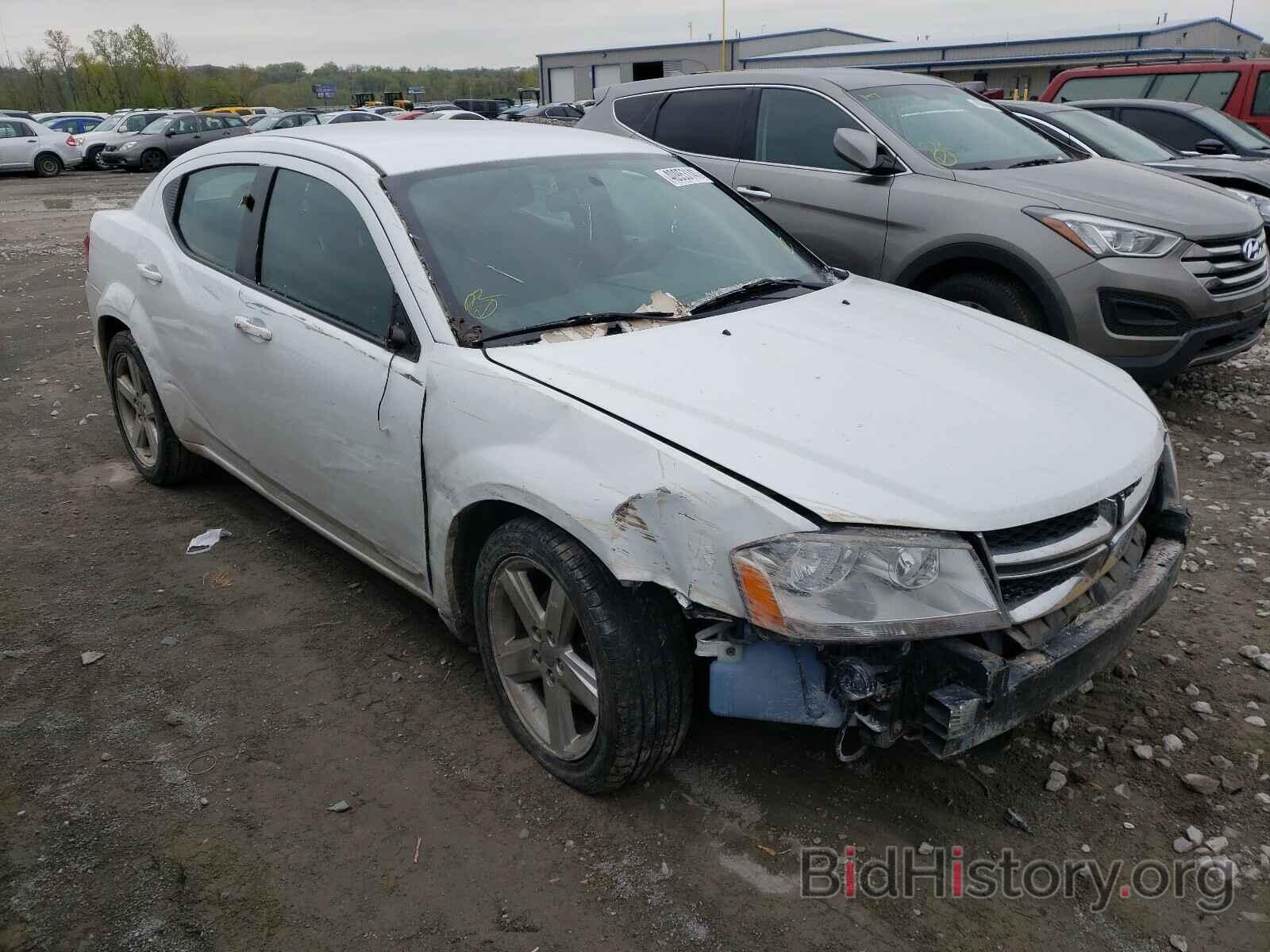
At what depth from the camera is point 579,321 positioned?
2.92 meters

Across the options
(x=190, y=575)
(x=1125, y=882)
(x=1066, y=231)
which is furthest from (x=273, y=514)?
(x=1066, y=231)

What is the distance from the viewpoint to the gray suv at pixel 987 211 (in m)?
5.05

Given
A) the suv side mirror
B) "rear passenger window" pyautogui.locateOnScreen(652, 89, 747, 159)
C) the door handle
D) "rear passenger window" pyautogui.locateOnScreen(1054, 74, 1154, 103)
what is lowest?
the door handle

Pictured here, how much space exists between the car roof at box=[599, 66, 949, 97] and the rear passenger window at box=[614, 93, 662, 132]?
69 mm

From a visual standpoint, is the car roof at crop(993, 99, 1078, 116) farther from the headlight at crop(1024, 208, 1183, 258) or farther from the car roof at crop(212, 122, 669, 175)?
the car roof at crop(212, 122, 669, 175)

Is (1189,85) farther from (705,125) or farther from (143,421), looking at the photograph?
(143,421)

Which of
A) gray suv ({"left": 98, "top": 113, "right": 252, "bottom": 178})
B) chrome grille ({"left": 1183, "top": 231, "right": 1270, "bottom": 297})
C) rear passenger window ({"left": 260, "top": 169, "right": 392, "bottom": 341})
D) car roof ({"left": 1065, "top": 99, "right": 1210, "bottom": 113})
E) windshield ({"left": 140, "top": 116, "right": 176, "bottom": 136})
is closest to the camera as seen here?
rear passenger window ({"left": 260, "top": 169, "right": 392, "bottom": 341})

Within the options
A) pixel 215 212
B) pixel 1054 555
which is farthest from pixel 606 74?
pixel 1054 555

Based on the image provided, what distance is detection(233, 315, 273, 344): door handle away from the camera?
3416 mm

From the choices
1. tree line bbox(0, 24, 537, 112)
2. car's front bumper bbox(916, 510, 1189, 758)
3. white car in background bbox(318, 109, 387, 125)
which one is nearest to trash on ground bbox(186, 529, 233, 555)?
car's front bumper bbox(916, 510, 1189, 758)

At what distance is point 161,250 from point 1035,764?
3881 mm

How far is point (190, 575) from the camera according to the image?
4.04 m

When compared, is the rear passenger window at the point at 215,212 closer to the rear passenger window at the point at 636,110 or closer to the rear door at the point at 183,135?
the rear passenger window at the point at 636,110

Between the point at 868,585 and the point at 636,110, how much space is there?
5610mm
